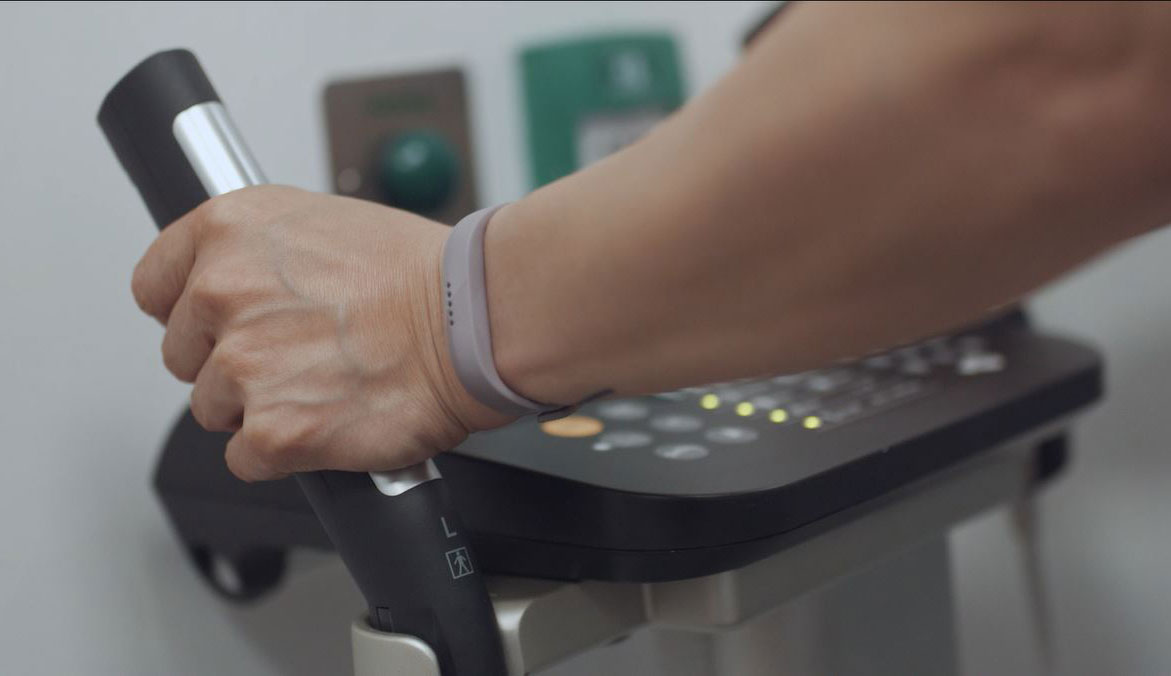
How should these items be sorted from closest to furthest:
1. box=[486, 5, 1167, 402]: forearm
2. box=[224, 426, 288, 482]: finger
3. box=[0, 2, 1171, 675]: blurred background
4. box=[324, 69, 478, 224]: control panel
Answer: box=[486, 5, 1167, 402]: forearm < box=[224, 426, 288, 482]: finger < box=[0, 2, 1171, 675]: blurred background < box=[324, 69, 478, 224]: control panel

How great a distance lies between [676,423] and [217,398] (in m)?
0.19

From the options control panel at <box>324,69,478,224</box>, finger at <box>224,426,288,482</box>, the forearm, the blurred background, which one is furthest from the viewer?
control panel at <box>324,69,478,224</box>

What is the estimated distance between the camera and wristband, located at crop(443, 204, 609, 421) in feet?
1.28

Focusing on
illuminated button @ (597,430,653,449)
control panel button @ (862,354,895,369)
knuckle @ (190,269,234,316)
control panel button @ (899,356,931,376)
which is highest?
knuckle @ (190,269,234,316)

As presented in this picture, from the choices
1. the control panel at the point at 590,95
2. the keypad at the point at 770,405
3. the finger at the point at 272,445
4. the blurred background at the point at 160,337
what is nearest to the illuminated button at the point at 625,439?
the keypad at the point at 770,405

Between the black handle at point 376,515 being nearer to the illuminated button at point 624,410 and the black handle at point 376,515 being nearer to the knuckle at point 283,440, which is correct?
the knuckle at point 283,440

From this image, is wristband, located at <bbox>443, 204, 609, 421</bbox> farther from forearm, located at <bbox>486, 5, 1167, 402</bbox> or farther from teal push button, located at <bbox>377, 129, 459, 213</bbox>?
teal push button, located at <bbox>377, 129, 459, 213</bbox>

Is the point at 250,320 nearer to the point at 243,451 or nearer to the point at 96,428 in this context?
the point at 243,451

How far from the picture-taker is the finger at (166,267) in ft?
1.42

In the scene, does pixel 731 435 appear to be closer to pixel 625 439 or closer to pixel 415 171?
pixel 625 439

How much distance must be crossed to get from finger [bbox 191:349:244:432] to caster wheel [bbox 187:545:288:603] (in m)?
0.15

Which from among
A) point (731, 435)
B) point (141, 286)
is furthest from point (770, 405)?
point (141, 286)

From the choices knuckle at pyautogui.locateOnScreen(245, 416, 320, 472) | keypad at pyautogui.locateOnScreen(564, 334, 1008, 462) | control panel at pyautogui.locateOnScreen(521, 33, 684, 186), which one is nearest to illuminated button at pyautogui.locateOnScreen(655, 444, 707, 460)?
keypad at pyautogui.locateOnScreen(564, 334, 1008, 462)

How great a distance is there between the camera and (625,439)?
18.2 inches
